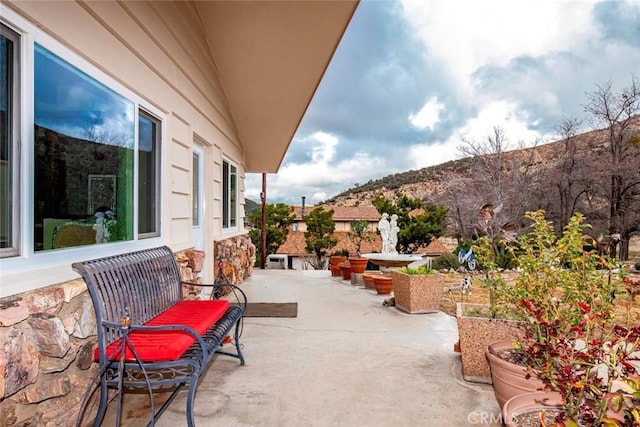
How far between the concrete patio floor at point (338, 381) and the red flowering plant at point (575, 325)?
2.57 feet

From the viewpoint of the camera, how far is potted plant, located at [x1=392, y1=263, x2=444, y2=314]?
5.31 m

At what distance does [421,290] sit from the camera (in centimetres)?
534

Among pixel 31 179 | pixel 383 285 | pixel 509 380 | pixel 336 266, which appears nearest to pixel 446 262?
pixel 336 266

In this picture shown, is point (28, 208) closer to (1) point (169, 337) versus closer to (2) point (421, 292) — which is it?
(1) point (169, 337)

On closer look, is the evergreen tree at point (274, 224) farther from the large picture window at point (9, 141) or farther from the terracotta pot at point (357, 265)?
the large picture window at point (9, 141)

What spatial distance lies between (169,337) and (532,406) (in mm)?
2034

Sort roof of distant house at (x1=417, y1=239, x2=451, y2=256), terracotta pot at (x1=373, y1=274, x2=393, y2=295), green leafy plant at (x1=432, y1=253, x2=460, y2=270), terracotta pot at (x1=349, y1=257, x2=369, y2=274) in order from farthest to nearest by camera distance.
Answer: roof of distant house at (x1=417, y1=239, x2=451, y2=256) < green leafy plant at (x1=432, y1=253, x2=460, y2=270) < terracotta pot at (x1=349, y1=257, x2=369, y2=274) < terracotta pot at (x1=373, y1=274, x2=393, y2=295)

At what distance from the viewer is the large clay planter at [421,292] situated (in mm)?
5305

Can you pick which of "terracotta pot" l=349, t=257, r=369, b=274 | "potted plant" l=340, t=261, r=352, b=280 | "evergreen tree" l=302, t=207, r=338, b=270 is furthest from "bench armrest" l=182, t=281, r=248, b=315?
"evergreen tree" l=302, t=207, r=338, b=270

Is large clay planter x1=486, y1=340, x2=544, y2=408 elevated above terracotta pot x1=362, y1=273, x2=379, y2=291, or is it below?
above

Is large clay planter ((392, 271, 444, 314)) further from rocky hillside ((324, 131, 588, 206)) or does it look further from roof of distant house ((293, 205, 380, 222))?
roof of distant house ((293, 205, 380, 222))

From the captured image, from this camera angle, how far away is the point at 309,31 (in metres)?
4.03

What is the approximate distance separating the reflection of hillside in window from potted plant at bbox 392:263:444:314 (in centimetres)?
376

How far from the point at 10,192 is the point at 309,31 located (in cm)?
324
